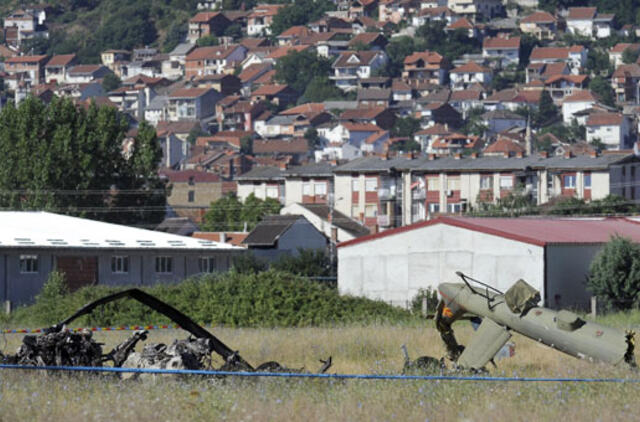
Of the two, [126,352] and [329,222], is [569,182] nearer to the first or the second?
[329,222]

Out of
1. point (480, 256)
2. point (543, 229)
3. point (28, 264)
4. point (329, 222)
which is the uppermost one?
point (543, 229)

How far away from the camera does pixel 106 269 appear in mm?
51906

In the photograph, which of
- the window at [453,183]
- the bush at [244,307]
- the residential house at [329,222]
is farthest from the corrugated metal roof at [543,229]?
the window at [453,183]

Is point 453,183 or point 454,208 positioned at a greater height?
point 453,183

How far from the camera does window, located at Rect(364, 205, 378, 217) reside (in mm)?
117250

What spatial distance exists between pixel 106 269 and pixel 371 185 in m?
66.5

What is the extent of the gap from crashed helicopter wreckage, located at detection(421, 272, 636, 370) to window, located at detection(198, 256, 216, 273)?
3164 centimetres

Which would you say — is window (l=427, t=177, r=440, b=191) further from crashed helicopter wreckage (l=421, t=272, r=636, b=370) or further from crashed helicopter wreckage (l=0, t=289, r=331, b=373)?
crashed helicopter wreckage (l=0, t=289, r=331, b=373)

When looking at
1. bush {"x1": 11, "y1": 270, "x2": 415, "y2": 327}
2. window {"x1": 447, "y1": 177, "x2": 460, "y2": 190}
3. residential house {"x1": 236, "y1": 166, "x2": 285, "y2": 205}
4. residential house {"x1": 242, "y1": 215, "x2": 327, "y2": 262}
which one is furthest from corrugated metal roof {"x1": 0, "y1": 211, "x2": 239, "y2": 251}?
residential house {"x1": 236, "y1": 166, "x2": 285, "y2": 205}

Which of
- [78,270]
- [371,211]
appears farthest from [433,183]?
[78,270]

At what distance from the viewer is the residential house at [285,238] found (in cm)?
7381

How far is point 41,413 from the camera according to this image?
16.0 metres

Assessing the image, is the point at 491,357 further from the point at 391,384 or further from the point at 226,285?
the point at 226,285

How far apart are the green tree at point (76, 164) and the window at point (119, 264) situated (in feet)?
97.3
